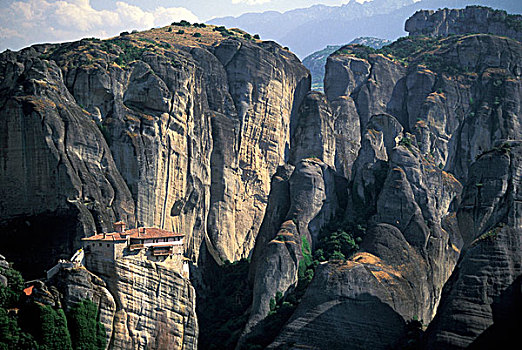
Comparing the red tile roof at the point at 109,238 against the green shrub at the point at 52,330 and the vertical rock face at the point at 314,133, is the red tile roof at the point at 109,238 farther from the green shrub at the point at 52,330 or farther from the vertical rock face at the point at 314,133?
the vertical rock face at the point at 314,133

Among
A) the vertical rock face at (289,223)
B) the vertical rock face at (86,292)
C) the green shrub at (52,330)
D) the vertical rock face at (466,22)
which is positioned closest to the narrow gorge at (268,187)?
the vertical rock face at (86,292)

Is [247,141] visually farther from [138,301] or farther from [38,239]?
[138,301]

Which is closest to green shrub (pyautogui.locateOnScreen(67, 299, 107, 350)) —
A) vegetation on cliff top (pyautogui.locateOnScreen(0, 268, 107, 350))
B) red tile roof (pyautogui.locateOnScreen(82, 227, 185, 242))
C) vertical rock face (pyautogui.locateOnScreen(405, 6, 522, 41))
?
vegetation on cliff top (pyautogui.locateOnScreen(0, 268, 107, 350))

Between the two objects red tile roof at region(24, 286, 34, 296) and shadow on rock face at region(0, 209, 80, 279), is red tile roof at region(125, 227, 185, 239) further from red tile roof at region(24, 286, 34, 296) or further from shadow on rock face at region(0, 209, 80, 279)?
red tile roof at region(24, 286, 34, 296)

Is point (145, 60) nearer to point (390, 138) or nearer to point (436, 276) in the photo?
point (390, 138)

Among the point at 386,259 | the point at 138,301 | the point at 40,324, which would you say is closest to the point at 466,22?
the point at 386,259
